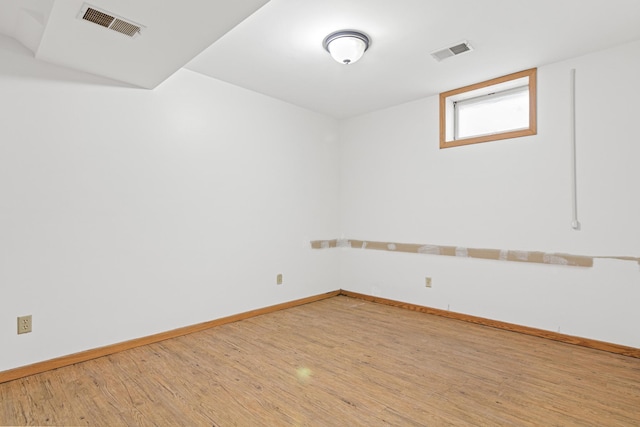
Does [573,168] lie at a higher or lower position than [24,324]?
higher

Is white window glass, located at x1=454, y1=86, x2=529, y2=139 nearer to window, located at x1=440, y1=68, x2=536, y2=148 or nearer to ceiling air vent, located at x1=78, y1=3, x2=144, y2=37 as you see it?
window, located at x1=440, y1=68, x2=536, y2=148

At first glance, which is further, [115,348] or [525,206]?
[525,206]

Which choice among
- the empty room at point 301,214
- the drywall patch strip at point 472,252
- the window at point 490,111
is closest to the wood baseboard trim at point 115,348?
the empty room at point 301,214

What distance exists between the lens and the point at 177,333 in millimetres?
3129

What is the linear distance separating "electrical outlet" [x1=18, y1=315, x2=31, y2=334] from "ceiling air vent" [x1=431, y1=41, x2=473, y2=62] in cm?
375

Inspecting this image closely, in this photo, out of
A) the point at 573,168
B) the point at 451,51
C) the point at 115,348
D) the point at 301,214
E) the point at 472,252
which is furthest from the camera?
the point at 301,214

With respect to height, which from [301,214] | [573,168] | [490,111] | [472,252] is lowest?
[472,252]

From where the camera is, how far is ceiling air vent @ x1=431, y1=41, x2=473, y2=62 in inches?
110

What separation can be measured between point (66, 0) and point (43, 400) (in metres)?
2.29

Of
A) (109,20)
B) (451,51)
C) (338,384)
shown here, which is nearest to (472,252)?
(451,51)

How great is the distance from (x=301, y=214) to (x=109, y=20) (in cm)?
285

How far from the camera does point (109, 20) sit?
1.96m

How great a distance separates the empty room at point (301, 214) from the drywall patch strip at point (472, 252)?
0.02 meters

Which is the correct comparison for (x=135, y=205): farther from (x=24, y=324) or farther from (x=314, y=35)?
(x=314, y=35)
